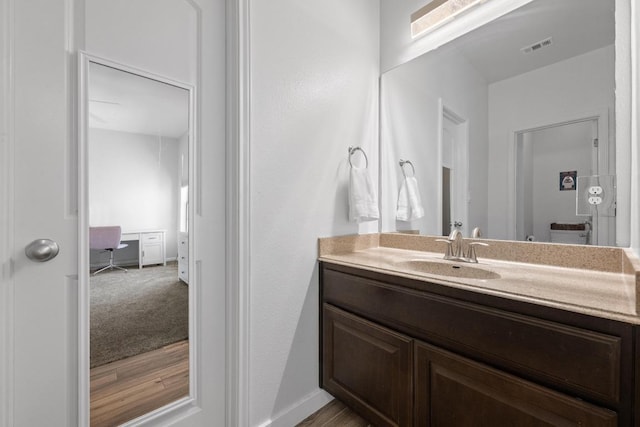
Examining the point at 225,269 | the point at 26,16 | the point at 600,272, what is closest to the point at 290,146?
the point at 225,269

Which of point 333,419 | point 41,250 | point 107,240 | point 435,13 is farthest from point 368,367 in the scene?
point 435,13

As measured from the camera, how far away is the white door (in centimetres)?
81

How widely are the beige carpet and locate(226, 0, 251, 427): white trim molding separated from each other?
0.68 feet

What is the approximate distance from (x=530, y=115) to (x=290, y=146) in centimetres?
116

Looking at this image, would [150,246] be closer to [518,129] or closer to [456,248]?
[456,248]

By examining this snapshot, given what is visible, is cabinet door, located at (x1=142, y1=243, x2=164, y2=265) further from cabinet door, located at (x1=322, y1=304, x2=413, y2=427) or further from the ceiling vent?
the ceiling vent

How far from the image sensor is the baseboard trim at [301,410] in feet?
4.34

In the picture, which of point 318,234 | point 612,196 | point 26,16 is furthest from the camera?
point 318,234

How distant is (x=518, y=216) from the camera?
1.37m

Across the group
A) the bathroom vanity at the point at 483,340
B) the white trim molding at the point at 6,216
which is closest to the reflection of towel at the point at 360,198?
the bathroom vanity at the point at 483,340

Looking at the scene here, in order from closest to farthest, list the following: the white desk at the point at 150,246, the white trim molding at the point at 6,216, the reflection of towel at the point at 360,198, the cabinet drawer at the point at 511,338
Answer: the cabinet drawer at the point at 511,338 < the white trim molding at the point at 6,216 < the white desk at the point at 150,246 < the reflection of towel at the point at 360,198

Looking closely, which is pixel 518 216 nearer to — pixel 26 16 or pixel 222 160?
pixel 222 160

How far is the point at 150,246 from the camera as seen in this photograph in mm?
1114

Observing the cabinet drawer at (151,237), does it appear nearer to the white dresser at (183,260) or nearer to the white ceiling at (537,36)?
Result: the white dresser at (183,260)
